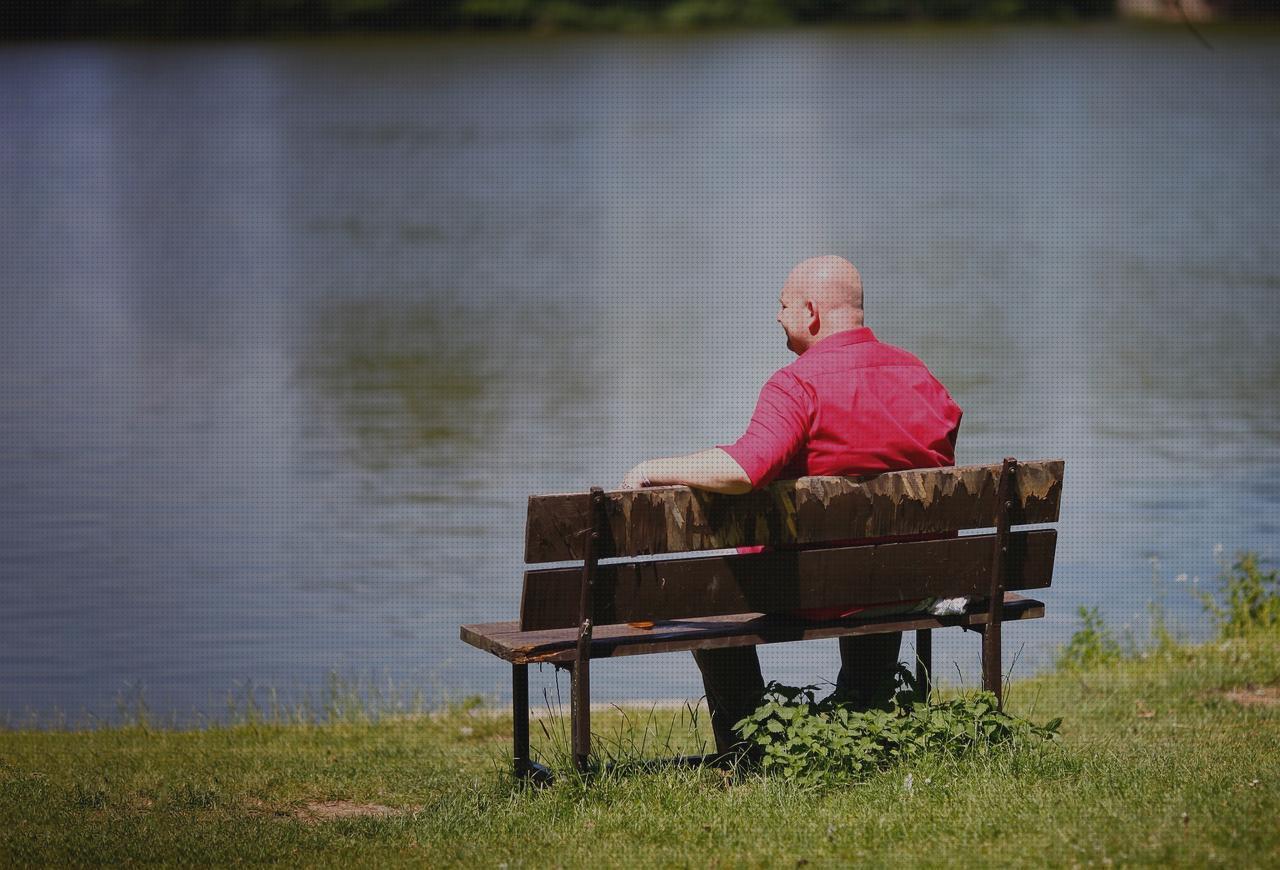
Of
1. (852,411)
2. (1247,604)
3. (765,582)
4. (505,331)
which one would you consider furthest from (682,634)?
(505,331)

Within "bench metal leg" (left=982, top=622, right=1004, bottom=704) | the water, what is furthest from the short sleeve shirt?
the water

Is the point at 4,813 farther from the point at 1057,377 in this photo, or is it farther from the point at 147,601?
the point at 1057,377

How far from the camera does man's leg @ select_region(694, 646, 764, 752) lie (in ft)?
18.3

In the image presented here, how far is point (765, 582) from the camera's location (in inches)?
210

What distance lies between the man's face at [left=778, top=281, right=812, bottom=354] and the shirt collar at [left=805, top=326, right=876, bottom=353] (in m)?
0.07

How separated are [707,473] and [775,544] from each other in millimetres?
379

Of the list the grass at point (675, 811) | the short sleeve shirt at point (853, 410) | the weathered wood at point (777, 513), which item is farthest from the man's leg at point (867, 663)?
the short sleeve shirt at point (853, 410)

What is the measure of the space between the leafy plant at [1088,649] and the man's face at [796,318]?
3.88m

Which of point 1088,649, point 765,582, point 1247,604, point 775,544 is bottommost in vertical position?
point 1088,649

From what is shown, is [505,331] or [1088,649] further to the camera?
[505,331]

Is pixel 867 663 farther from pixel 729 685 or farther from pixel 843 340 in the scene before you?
pixel 843 340

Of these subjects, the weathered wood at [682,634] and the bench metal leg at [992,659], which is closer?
the weathered wood at [682,634]

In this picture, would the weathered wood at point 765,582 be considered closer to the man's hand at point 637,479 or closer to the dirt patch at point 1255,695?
the man's hand at point 637,479

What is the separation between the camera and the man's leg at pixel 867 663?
18.6ft
